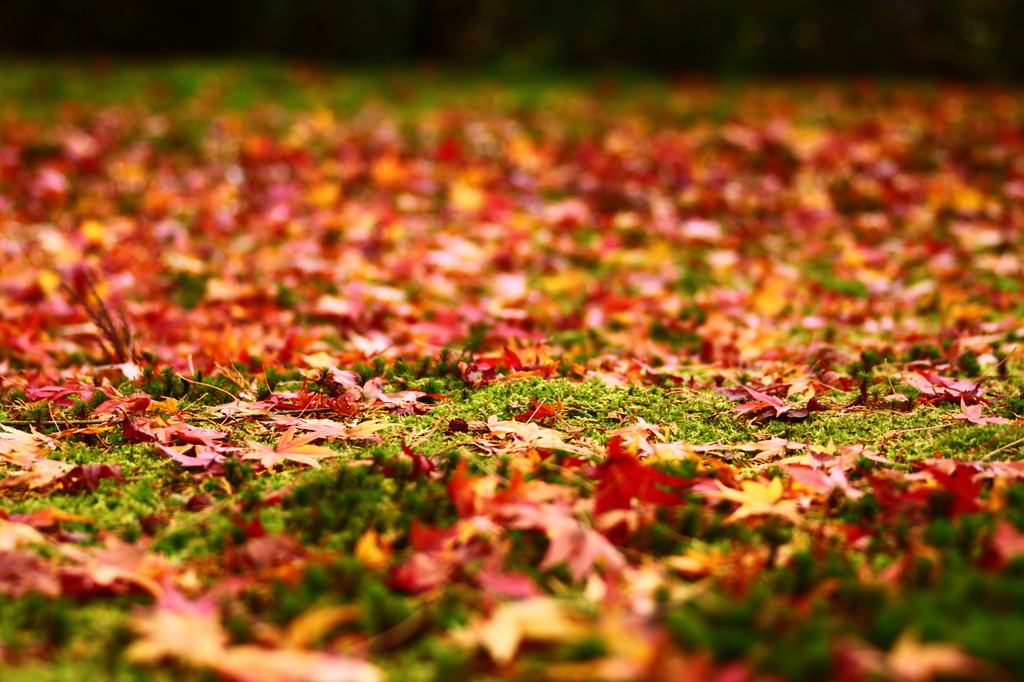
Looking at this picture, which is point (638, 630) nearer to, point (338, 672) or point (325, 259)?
point (338, 672)

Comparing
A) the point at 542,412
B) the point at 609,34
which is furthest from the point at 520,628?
the point at 609,34

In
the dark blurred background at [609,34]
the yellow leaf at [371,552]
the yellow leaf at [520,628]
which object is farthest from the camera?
the dark blurred background at [609,34]

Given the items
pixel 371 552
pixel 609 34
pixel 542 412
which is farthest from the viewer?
pixel 609 34

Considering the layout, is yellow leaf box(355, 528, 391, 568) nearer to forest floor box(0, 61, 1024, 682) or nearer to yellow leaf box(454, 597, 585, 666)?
forest floor box(0, 61, 1024, 682)

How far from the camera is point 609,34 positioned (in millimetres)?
10625

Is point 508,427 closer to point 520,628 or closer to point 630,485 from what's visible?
point 630,485

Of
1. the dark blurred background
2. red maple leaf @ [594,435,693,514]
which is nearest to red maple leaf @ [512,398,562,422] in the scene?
red maple leaf @ [594,435,693,514]

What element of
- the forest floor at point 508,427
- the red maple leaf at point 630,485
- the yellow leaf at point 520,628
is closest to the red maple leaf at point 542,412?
the forest floor at point 508,427

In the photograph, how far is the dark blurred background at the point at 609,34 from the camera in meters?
10.5

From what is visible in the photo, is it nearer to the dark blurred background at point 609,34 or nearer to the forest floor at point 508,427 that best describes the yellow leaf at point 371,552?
the forest floor at point 508,427

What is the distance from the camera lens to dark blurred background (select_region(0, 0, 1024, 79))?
10.5 m

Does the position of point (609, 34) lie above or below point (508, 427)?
above

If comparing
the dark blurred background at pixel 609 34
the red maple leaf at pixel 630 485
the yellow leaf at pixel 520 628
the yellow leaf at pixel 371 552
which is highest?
the dark blurred background at pixel 609 34

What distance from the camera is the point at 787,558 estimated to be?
5.28 ft
